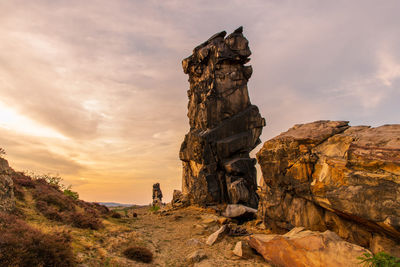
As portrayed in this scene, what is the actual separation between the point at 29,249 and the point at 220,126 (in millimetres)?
32622

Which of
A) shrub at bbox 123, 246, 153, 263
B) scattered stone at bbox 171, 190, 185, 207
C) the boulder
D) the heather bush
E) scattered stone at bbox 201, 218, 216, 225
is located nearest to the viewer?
the boulder

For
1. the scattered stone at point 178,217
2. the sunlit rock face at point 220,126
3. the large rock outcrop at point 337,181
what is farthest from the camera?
the sunlit rock face at point 220,126

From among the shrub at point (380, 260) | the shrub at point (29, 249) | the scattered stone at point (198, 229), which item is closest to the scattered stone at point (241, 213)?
the scattered stone at point (198, 229)

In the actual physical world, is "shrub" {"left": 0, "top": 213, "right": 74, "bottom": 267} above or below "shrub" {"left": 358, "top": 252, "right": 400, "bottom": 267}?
above

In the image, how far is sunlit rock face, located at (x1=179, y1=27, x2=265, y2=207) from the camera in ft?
119

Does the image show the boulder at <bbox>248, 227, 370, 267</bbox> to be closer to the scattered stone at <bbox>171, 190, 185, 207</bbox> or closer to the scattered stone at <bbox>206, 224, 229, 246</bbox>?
the scattered stone at <bbox>206, 224, 229, 246</bbox>

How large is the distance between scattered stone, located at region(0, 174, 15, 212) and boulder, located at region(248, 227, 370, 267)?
56.8ft

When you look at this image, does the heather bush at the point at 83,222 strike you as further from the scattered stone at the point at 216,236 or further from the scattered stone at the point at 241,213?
the scattered stone at the point at 241,213

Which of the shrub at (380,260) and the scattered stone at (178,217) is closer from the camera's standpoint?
the shrub at (380,260)

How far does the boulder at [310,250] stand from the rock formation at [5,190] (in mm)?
17368

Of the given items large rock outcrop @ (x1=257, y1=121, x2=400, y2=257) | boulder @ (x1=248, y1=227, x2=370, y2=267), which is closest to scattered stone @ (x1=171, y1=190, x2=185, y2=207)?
large rock outcrop @ (x1=257, y1=121, x2=400, y2=257)

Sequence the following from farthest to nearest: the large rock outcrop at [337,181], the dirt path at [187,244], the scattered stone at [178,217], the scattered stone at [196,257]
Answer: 1. the scattered stone at [178,217]
2. the scattered stone at [196,257]
3. the dirt path at [187,244]
4. the large rock outcrop at [337,181]

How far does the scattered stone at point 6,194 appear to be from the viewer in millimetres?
14586

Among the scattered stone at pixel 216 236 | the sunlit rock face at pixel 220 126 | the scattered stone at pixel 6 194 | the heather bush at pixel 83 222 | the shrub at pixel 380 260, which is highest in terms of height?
the sunlit rock face at pixel 220 126
